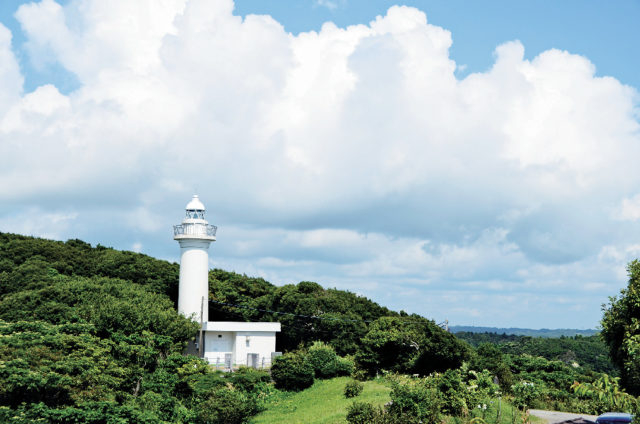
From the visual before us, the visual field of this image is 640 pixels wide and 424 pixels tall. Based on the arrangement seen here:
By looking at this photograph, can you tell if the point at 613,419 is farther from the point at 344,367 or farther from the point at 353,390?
the point at 344,367

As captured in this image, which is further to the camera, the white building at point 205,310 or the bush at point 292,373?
the white building at point 205,310

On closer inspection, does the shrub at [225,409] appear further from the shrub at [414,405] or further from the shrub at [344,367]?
the shrub at [414,405]

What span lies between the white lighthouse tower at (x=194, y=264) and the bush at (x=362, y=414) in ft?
49.5

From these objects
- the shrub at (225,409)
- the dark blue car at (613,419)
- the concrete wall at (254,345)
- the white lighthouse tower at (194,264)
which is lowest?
the shrub at (225,409)

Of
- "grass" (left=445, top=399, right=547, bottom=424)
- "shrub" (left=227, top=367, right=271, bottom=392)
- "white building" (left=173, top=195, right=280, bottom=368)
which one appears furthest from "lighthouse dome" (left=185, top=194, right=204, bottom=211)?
"grass" (left=445, top=399, right=547, bottom=424)

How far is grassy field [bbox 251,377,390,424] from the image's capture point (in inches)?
916

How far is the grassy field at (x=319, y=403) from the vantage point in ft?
76.4

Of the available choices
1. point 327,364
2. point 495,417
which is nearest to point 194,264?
point 327,364

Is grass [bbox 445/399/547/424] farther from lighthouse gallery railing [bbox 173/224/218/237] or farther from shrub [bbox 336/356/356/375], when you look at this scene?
lighthouse gallery railing [bbox 173/224/218/237]

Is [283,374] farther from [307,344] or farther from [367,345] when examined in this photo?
[307,344]

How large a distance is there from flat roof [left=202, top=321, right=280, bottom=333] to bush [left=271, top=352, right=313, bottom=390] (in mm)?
5050

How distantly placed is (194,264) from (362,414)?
16.8 meters

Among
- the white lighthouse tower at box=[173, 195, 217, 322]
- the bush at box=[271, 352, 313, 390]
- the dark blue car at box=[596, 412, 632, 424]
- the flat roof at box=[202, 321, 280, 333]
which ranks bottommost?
the dark blue car at box=[596, 412, 632, 424]

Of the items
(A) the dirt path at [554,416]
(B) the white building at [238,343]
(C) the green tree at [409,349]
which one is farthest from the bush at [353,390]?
(B) the white building at [238,343]
